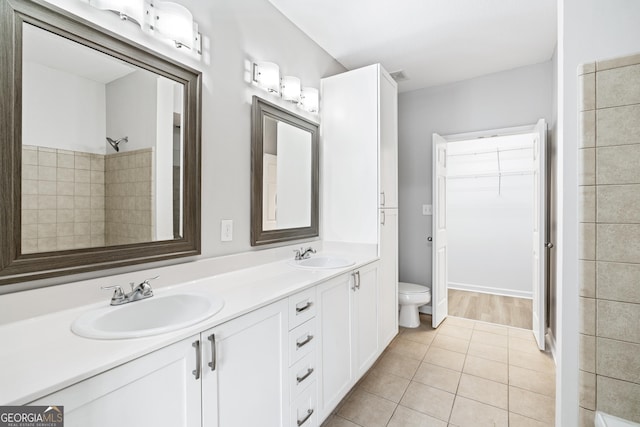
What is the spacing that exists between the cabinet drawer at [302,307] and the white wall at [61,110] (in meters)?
1.05

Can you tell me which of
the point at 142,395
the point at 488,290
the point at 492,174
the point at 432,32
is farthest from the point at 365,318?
the point at 492,174

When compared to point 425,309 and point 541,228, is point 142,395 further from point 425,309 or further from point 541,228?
point 425,309

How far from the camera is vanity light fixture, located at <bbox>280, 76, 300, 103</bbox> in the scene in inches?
81.6

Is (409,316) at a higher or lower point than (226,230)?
lower

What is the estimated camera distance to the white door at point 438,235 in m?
3.02

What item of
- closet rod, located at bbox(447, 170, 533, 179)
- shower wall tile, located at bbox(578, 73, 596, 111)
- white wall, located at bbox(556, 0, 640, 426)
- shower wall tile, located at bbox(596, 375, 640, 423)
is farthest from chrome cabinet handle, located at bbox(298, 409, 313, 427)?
closet rod, located at bbox(447, 170, 533, 179)

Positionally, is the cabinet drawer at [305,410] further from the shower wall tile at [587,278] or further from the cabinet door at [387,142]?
the cabinet door at [387,142]

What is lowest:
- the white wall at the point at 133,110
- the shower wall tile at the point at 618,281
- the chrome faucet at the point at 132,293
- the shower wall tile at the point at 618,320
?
the shower wall tile at the point at 618,320

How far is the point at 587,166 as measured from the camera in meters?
1.09

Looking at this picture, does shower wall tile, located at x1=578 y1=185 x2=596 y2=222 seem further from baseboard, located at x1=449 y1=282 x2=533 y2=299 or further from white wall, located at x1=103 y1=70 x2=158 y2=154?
baseboard, located at x1=449 y1=282 x2=533 y2=299

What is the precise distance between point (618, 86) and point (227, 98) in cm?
174

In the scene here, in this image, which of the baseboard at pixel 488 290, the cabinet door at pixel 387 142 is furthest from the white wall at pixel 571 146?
the baseboard at pixel 488 290

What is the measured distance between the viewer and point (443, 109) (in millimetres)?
3260

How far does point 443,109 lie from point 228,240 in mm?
2833
